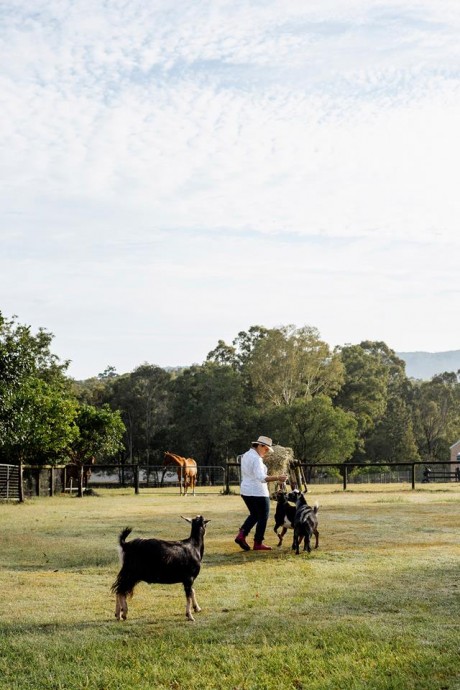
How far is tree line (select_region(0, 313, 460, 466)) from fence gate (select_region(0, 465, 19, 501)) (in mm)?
16415

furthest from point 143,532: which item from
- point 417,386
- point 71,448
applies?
point 417,386

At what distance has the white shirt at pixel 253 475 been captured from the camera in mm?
15102

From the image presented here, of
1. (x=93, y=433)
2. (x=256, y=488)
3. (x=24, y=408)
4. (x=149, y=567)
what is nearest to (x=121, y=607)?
(x=149, y=567)

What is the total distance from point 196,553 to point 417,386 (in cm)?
9225

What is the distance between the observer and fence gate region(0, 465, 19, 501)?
116 ft

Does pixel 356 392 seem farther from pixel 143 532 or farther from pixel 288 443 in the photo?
pixel 143 532

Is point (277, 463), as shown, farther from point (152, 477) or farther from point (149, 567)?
point (152, 477)

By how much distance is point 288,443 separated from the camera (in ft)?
221

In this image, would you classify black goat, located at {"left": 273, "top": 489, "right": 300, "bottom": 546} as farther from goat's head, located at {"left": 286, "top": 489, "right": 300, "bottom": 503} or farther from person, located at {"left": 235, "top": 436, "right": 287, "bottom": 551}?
person, located at {"left": 235, "top": 436, "right": 287, "bottom": 551}

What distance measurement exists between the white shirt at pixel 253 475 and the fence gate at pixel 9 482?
71.0 ft

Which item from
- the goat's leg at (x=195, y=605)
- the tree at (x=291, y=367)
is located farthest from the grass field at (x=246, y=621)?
the tree at (x=291, y=367)

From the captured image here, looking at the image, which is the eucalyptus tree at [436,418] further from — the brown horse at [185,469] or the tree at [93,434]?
the tree at [93,434]

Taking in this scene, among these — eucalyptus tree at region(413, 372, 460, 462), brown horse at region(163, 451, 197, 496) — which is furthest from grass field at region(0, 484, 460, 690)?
eucalyptus tree at region(413, 372, 460, 462)

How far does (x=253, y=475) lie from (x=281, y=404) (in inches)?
2378
